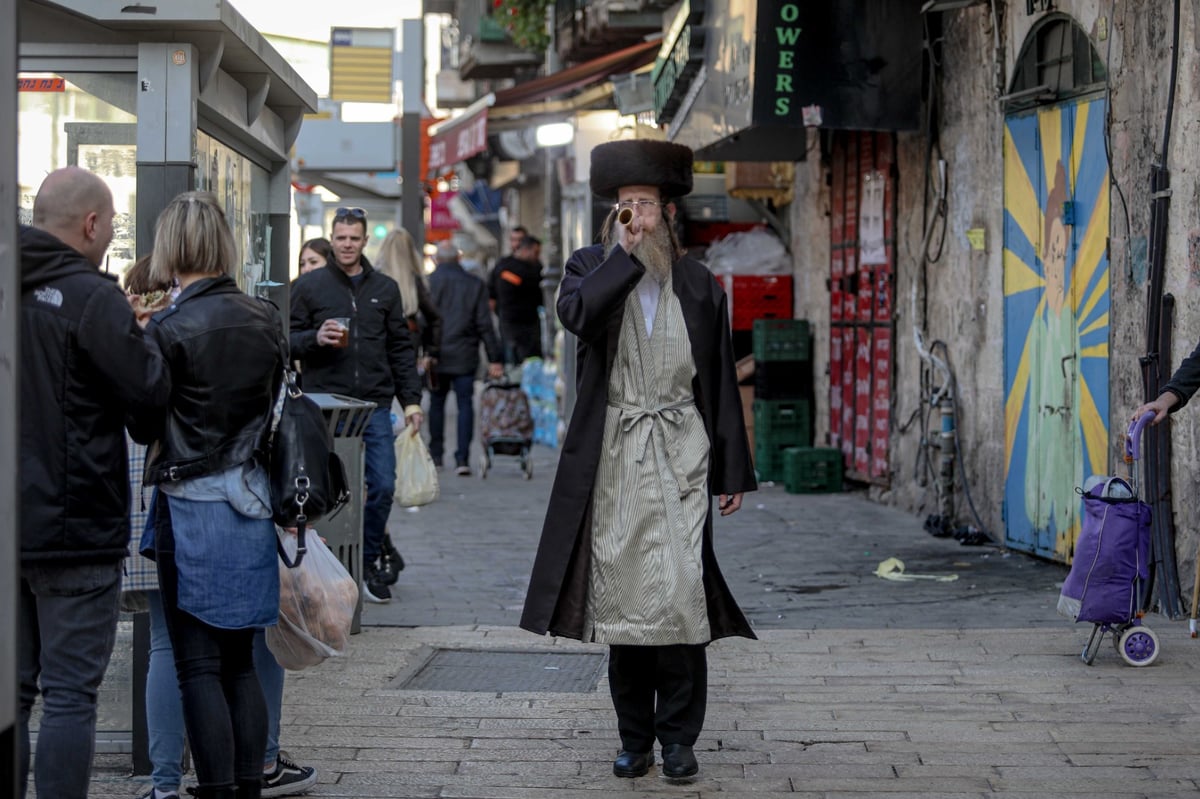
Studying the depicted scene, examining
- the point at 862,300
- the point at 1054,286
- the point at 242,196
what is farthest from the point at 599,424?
the point at 862,300

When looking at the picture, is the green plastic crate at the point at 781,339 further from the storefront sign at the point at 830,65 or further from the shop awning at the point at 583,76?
the shop awning at the point at 583,76

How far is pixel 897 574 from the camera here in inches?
373

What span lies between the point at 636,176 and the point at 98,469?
195 centimetres

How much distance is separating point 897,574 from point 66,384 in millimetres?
6226

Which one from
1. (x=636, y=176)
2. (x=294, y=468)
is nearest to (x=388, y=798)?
(x=294, y=468)

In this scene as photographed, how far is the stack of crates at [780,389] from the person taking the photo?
48.2 ft

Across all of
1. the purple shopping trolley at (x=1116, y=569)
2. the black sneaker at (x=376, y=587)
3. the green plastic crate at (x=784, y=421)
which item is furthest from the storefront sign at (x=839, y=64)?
the purple shopping trolley at (x=1116, y=569)

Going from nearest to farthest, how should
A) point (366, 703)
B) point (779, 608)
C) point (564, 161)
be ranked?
1. point (366, 703)
2. point (779, 608)
3. point (564, 161)

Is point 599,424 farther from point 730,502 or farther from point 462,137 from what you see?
point 462,137

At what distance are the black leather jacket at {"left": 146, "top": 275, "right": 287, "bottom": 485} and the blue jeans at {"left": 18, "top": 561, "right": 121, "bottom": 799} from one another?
0.39 m

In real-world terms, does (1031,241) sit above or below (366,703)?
above

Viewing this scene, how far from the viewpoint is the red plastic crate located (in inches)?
612

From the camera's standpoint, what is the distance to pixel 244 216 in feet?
21.6

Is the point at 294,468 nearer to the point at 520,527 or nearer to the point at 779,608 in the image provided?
the point at 779,608
